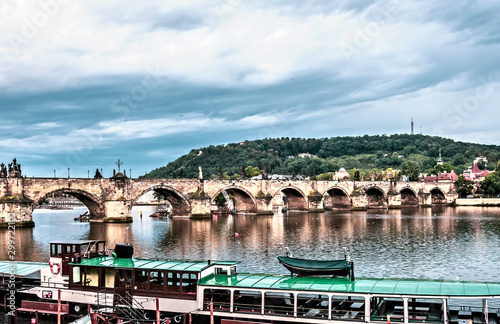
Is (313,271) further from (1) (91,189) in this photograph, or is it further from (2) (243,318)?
(1) (91,189)

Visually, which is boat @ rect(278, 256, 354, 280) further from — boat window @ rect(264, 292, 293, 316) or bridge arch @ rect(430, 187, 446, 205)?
bridge arch @ rect(430, 187, 446, 205)

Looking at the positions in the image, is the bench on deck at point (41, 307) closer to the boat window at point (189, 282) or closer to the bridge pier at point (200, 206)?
the boat window at point (189, 282)

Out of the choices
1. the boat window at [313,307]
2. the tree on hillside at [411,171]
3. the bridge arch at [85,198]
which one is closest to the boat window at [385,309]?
the boat window at [313,307]

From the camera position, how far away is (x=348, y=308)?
22.8 m

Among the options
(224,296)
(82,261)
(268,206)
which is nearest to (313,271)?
(224,296)

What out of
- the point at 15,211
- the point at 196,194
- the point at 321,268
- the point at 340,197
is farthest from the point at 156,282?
the point at 340,197

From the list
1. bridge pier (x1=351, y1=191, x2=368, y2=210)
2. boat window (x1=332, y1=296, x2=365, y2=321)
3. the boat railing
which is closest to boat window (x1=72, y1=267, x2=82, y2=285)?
the boat railing

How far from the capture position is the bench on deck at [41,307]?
25.0m

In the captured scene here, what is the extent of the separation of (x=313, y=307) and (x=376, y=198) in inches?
4356

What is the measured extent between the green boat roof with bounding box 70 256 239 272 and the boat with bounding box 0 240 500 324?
48 mm

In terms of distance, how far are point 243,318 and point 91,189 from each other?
59.0 metres

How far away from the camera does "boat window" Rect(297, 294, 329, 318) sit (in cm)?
2164

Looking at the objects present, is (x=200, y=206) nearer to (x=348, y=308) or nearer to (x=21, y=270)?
(x=21, y=270)

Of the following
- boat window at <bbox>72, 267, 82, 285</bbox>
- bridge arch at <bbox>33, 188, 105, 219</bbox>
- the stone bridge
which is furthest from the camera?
bridge arch at <bbox>33, 188, 105, 219</bbox>
